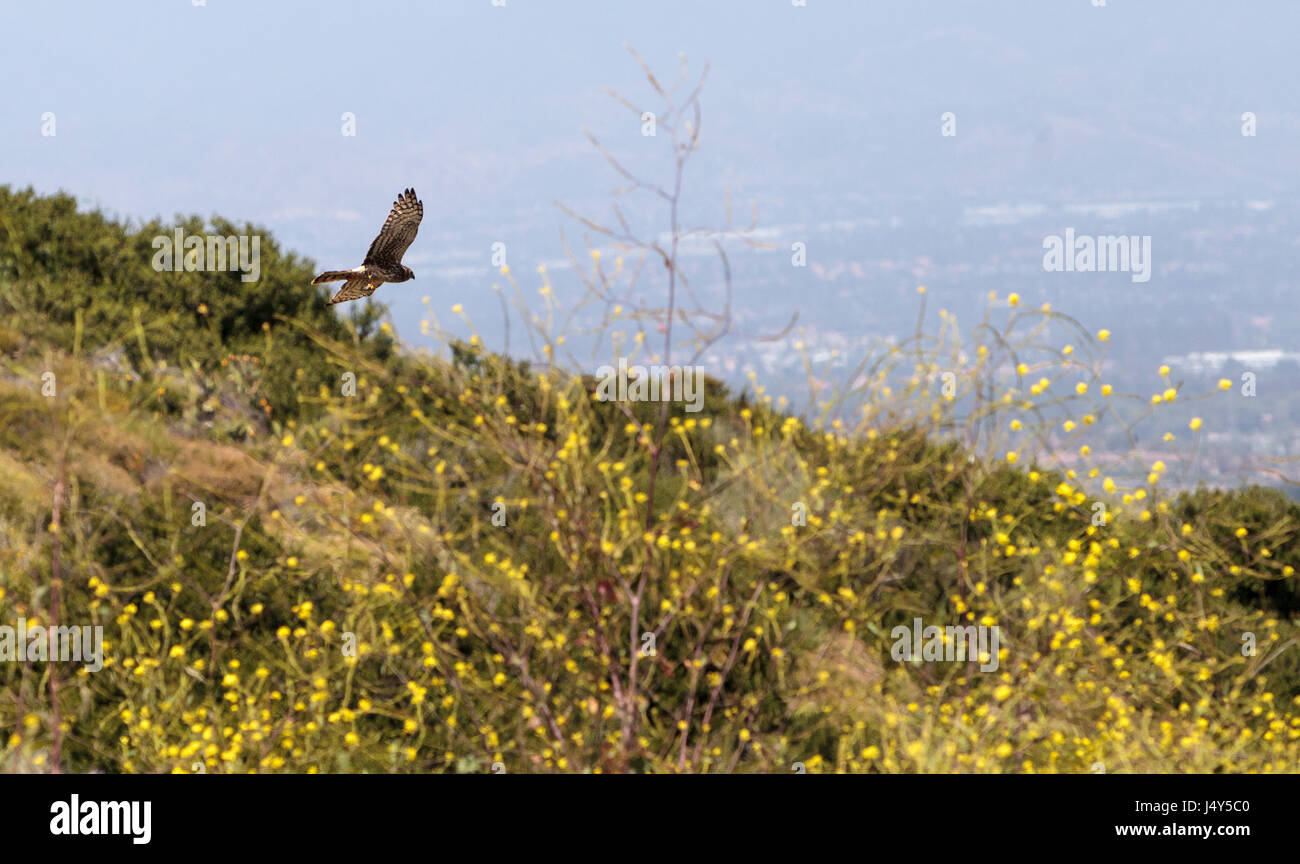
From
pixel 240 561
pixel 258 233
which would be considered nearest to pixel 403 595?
pixel 240 561

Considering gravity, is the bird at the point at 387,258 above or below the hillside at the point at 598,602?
above

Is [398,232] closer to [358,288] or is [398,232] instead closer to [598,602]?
[358,288]

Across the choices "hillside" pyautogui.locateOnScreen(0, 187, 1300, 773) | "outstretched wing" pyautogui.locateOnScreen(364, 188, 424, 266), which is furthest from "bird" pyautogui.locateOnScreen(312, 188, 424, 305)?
"hillside" pyautogui.locateOnScreen(0, 187, 1300, 773)

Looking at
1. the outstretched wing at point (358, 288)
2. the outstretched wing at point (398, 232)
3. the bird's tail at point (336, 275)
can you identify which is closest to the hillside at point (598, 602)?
the outstretched wing at point (398, 232)

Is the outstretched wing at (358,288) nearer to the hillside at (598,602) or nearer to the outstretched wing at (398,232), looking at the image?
the outstretched wing at (398,232)

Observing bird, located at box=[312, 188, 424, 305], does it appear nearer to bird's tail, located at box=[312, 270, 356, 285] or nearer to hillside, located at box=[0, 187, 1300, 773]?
bird's tail, located at box=[312, 270, 356, 285]

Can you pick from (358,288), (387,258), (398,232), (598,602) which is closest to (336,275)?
(358,288)
